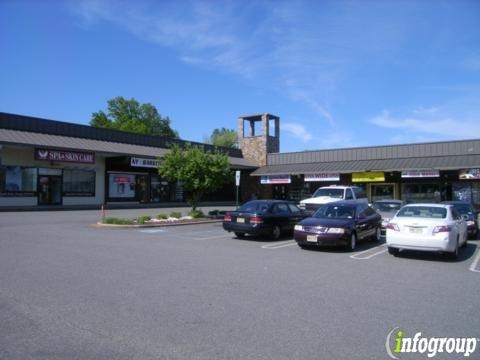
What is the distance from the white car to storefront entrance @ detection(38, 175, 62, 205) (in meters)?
24.6

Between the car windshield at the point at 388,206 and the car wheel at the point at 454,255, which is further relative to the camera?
the car windshield at the point at 388,206

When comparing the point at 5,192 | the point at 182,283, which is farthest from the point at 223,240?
the point at 5,192

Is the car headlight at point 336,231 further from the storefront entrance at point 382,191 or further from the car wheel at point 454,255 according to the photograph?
the storefront entrance at point 382,191

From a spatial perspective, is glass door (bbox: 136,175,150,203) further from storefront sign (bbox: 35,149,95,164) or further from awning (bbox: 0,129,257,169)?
storefront sign (bbox: 35,149,95,164)

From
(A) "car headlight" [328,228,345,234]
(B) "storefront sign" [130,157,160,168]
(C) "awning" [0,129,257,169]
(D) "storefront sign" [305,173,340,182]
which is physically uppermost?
(C) "awning" [0,129,257,169]

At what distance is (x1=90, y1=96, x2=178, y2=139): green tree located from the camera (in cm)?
7500

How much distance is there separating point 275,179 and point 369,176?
9374mm

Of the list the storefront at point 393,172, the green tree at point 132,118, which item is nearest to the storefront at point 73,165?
the storefront at point 393,172

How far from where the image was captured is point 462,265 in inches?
417

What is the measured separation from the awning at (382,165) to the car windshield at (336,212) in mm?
19670

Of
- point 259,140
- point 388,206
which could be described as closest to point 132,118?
point 259,140

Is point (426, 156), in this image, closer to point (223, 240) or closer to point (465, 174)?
point (465, 174)

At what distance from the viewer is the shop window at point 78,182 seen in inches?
1209

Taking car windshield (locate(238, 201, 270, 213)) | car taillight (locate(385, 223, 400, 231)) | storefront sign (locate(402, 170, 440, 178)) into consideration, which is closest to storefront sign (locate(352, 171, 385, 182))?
storefront sign (locate(402, 170, 440, 178))
